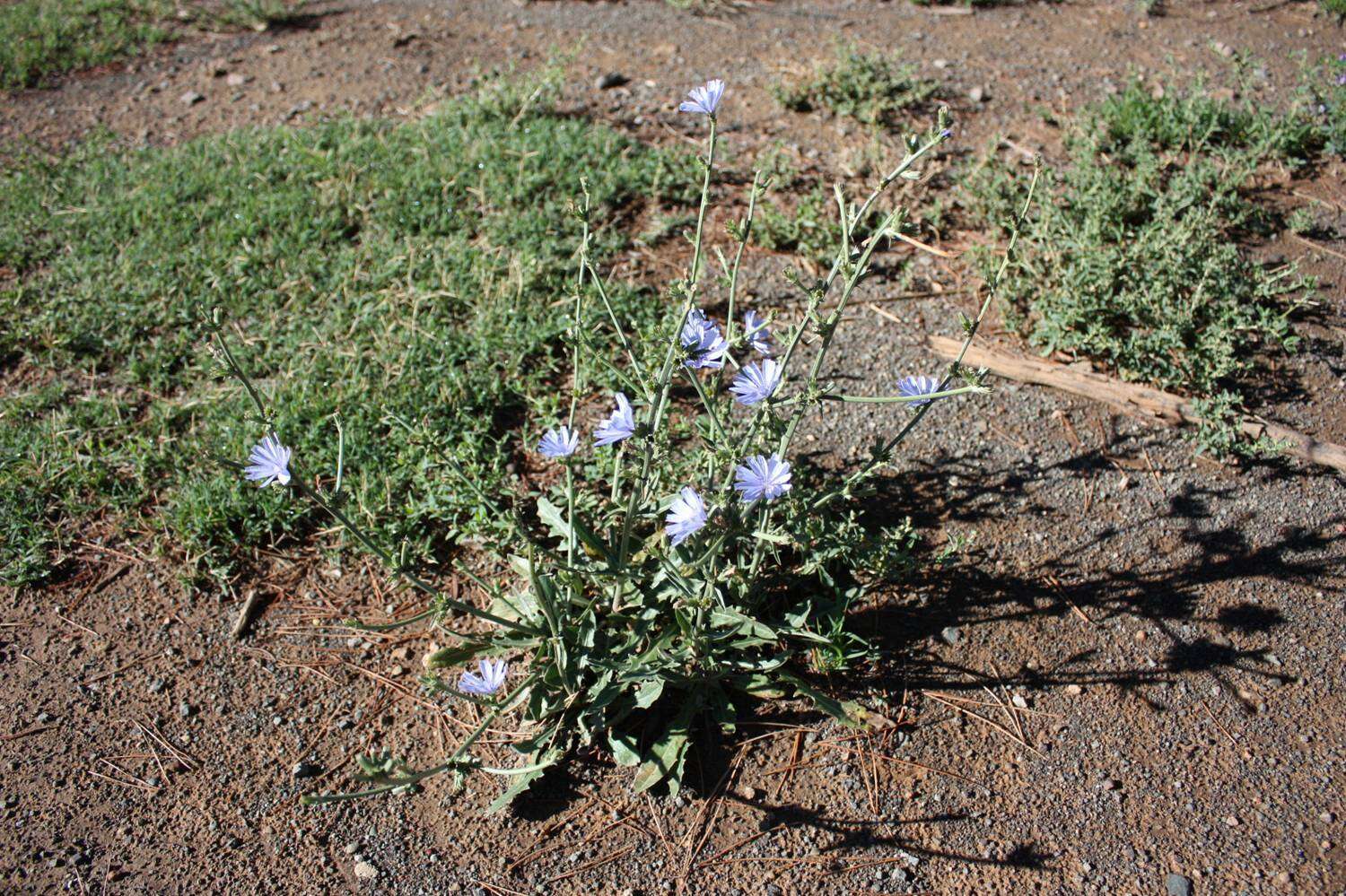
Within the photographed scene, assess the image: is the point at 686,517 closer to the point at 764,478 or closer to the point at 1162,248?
the point at 764,478

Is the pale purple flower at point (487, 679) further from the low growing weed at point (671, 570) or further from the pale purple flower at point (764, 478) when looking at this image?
the pale purple flower at point (764, 478)

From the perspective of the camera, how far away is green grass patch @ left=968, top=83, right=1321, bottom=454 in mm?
3588

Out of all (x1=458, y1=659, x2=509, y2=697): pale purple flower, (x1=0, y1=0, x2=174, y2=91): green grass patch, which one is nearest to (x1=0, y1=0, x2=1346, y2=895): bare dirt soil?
(x1=458, y1=659, x2=509, y2=697): pale purple flower

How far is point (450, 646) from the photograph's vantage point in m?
2.80

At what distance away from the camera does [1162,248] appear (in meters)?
3.74

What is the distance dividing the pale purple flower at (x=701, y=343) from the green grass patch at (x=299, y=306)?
689 mm

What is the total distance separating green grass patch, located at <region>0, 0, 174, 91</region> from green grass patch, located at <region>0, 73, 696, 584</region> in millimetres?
1065

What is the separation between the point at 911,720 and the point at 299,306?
278 cm

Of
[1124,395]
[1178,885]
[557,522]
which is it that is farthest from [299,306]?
[1178,885]

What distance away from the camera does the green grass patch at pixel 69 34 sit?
569cm

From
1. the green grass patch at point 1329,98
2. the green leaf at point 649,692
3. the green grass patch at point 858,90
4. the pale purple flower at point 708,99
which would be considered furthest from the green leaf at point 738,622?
the green grass patch at point 1329,98

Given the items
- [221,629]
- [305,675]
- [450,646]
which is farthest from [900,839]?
[221,629]

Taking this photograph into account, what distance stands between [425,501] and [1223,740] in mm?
2358

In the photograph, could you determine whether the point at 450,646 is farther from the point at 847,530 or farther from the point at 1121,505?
the point at 1121,505
